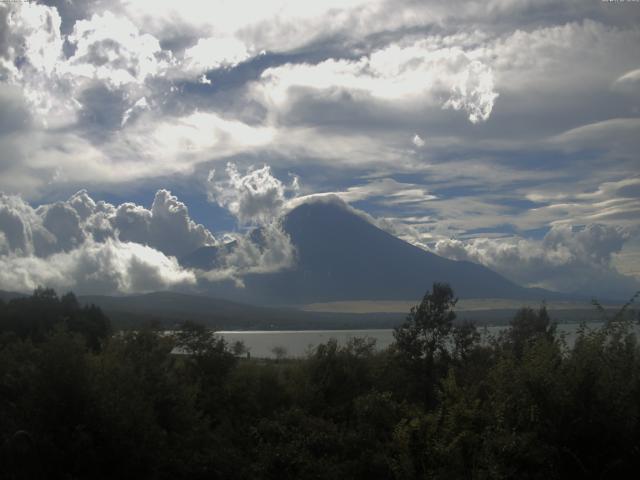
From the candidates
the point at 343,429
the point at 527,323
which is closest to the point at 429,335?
the point at 527,323

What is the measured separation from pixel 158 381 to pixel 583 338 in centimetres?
1511

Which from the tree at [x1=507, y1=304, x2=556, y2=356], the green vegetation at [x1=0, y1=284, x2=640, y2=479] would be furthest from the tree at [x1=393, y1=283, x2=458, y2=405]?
the green vegetation at [x1=0, y1=284, x2=640, y2=479]

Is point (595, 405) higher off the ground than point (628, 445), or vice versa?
point (595, 405)

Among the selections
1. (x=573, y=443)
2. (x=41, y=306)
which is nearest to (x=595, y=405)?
(x=573, y=443)

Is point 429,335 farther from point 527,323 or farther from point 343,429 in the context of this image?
point 343,429

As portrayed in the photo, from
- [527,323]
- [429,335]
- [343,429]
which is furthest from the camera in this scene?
[527,323]

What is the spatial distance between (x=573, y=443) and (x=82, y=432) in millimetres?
12624

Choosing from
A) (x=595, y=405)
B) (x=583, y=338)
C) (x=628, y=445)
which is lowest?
(x=628, y=445)

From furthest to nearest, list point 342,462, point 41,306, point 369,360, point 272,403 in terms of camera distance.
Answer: point 41,306 → point 369,360 → point 272,403 → point 342,462

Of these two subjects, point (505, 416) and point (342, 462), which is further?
point (342, 462)

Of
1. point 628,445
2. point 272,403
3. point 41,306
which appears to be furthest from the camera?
point 41,306

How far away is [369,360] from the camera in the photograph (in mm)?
41656

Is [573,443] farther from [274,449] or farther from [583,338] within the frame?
[274,449]

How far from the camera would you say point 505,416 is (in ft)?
57.4
